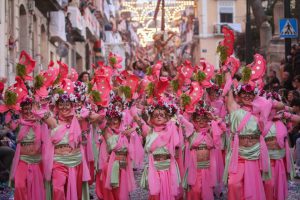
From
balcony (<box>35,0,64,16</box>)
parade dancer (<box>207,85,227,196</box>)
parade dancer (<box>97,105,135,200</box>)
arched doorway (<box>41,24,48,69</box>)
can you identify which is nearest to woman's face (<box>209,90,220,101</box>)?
parade dancer (<box>207,85,227,196</box>)

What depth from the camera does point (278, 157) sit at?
9555 mm

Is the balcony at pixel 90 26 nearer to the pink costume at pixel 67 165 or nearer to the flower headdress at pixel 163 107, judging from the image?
the flower headdress at pixel 163 107

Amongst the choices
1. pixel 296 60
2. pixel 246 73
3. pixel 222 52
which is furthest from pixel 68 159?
pixel 296 60

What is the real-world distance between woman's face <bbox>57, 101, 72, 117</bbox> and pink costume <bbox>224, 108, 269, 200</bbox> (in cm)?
222

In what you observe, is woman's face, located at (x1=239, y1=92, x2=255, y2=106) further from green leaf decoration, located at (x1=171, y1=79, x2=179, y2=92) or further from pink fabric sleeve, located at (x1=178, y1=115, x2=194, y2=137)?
green leaf decoration, located at (x1=171, y1=79, x2=179, y2=92)

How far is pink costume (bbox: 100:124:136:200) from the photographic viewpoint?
387 inches

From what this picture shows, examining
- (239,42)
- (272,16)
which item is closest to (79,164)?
(272,16)

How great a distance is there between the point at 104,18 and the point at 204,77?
44387mm

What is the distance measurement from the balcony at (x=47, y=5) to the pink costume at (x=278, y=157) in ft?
54.5

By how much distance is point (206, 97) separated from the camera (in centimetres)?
1257

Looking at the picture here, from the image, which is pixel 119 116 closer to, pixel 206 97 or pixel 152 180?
pixel 152 180

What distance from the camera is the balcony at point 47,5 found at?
2489 centimetres

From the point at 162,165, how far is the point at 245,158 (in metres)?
1.13

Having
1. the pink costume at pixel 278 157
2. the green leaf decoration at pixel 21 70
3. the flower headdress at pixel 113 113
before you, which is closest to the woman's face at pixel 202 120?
the pink costume at pixel 278 157
